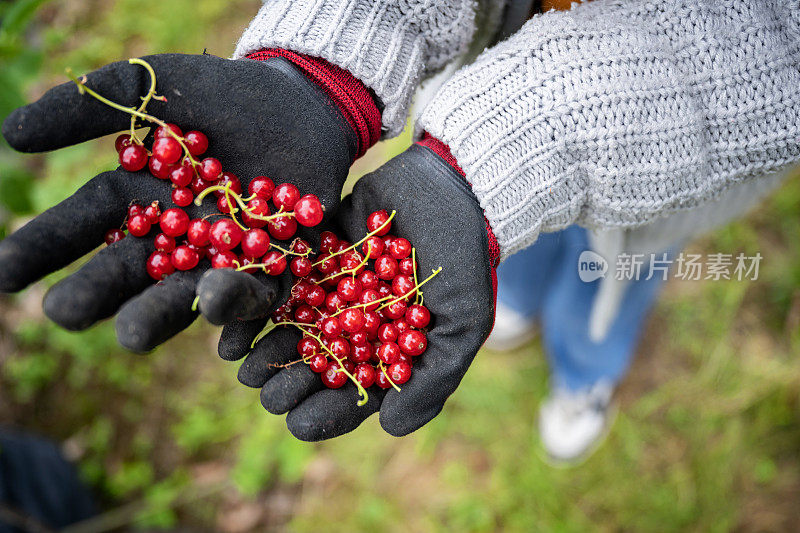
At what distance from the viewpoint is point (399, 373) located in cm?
116

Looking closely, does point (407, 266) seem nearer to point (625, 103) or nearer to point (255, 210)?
point (255, 210)

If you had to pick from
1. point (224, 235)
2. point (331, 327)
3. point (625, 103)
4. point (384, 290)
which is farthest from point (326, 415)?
point (625, 103)

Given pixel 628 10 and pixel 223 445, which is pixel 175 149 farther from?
pixel 223 445

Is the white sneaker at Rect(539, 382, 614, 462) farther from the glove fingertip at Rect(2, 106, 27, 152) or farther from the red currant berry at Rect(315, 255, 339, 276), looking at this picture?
the glove fingertip at Rect(2, 106, 27, 152)

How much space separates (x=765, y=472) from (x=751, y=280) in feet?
2.94

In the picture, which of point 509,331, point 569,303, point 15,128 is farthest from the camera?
point 509,331

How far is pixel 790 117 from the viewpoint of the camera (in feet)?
3.69

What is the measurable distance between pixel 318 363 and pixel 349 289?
0.56ft

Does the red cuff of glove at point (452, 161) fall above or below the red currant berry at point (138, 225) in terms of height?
below

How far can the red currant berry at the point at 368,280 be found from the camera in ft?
4.05

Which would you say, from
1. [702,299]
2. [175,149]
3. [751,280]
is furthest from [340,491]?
[751,280]

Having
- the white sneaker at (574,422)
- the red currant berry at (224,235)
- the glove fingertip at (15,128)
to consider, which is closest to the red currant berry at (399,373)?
the red currant berry at (224,235)

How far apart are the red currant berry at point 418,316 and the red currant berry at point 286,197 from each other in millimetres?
340

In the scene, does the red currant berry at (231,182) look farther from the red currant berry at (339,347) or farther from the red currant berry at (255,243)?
the red currant berry at (339,347)
